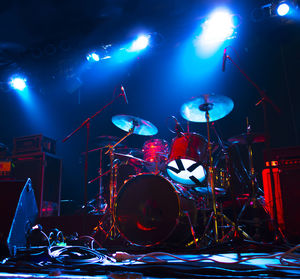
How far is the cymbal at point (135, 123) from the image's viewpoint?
14.1 feet

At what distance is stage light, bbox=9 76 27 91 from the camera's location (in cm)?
649

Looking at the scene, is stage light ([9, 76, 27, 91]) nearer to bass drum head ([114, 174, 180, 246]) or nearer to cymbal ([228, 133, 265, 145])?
bass drum head ([114, 174, 180, 246])

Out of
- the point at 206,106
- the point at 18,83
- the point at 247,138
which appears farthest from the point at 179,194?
the point at 18,83

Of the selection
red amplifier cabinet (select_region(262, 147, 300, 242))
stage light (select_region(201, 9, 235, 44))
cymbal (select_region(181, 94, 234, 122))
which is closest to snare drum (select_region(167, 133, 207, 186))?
cymbal (select_region(181, 94, 234, 122))

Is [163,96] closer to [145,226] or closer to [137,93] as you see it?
[137,93]

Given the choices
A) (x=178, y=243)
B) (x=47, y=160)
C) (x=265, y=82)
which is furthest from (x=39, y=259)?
(x=265, y=82)

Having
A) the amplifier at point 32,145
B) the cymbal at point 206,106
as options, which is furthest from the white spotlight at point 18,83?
the cymbal at point 206,106

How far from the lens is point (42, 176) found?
5.33 meters

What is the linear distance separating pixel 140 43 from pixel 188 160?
3.38 metres

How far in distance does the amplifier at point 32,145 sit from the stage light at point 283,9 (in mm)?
4921

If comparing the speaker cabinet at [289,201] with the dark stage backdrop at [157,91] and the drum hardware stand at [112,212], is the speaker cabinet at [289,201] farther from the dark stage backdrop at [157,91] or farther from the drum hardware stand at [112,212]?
the dark stage backdrop at [157,91]

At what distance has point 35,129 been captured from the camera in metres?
7.16

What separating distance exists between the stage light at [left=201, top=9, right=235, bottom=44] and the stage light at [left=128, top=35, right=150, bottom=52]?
113 centimetres

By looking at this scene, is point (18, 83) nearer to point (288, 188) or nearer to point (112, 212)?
point (112, 212)
